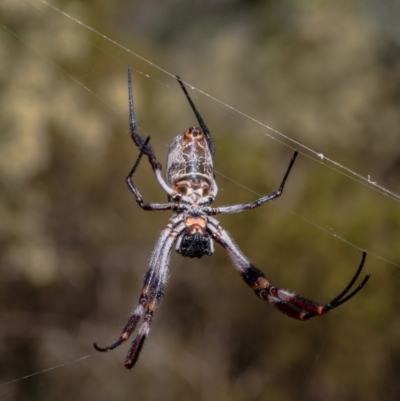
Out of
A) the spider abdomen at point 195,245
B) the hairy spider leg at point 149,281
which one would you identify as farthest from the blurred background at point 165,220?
the spider abdomen at point 195,245

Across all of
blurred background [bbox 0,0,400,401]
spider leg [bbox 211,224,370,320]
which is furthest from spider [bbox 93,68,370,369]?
blurred background [bbox 0,0,400,401]

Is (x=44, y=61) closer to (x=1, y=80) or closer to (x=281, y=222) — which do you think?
(x=1, y=80)

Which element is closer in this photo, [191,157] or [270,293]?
[191,157]

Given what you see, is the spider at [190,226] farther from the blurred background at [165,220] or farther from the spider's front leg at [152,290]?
the blurred background at [165,220]

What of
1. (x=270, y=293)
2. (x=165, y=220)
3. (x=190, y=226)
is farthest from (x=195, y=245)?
(x=165, y=220)

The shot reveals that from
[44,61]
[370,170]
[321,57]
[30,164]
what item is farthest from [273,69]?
[30,164]

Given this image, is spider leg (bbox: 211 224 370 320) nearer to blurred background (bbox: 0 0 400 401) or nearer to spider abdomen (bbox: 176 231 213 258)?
spider abdomen (bbox: 176 231 213 258)

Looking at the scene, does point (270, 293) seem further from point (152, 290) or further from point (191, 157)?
point (191, 157)
